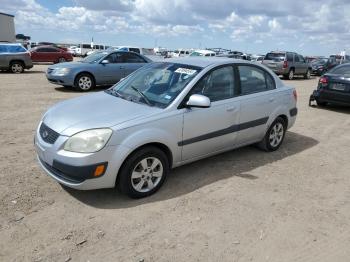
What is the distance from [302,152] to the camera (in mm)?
6434

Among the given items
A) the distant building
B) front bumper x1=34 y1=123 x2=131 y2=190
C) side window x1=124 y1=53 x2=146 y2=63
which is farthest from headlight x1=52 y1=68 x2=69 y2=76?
the distant building

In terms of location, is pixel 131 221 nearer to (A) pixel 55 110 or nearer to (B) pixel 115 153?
(B) pixel 115 153

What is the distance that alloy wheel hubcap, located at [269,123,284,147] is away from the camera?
6.21 m

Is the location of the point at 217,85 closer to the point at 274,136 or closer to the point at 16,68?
the point at 274,136

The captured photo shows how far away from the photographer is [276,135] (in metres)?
6.32

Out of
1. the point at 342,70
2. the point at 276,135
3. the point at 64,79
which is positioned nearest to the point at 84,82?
the point at 64,79

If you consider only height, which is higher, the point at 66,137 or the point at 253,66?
the point at 253,66

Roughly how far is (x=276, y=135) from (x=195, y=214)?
2.92 meters

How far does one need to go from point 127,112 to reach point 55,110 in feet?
3.40

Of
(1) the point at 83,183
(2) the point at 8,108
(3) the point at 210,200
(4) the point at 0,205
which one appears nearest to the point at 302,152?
(3) the point at 210,200

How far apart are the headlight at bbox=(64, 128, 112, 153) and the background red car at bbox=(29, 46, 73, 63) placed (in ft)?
86.5

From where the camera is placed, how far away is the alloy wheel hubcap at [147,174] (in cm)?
422

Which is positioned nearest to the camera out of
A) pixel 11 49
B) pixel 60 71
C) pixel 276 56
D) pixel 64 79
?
pixel 64 79

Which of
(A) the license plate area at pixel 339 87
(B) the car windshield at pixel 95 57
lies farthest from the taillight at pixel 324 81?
(B) the car windshield at pixel 95 57
